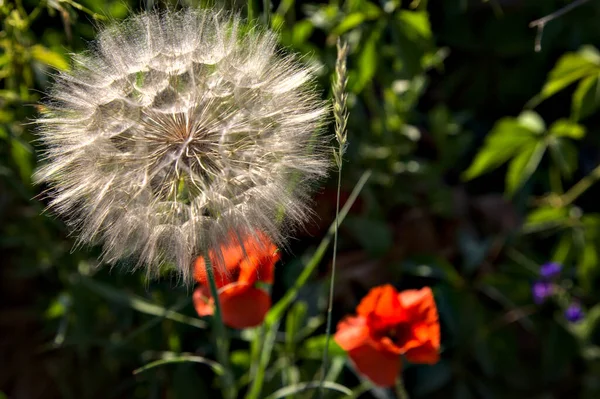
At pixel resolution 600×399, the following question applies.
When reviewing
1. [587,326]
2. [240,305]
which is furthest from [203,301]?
[587,326]

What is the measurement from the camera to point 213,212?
1.00m

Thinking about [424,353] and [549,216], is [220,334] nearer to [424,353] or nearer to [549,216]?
[424,353]

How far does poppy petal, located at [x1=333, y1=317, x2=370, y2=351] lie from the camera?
1.24 metres

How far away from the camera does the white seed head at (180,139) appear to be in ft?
3.22

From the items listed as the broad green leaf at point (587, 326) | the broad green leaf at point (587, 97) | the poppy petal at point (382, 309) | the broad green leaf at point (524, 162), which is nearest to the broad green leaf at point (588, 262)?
the broad green leaf at point (587, 326)

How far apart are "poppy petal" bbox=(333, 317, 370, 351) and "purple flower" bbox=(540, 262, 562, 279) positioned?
2.45 feet

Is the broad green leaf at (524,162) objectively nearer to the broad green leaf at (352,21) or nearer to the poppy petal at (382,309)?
the broad green leaf at (352,21)

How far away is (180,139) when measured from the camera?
106 centimetres

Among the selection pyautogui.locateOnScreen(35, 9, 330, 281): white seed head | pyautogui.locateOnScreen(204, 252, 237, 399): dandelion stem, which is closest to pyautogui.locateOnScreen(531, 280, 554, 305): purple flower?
pyautogui.locateOnScreen(204, 252, 237, 399): dandelion stem

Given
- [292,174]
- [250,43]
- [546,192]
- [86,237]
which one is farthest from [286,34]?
[546,192]

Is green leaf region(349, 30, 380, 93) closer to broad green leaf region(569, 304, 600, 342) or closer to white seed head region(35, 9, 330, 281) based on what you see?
white seed head region(35, 9, 330, 281)

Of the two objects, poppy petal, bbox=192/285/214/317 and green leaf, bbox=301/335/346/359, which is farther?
green leaf, bbox=301/335/346/359

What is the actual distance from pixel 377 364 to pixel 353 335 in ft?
0.21

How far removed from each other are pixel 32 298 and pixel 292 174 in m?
1.42
